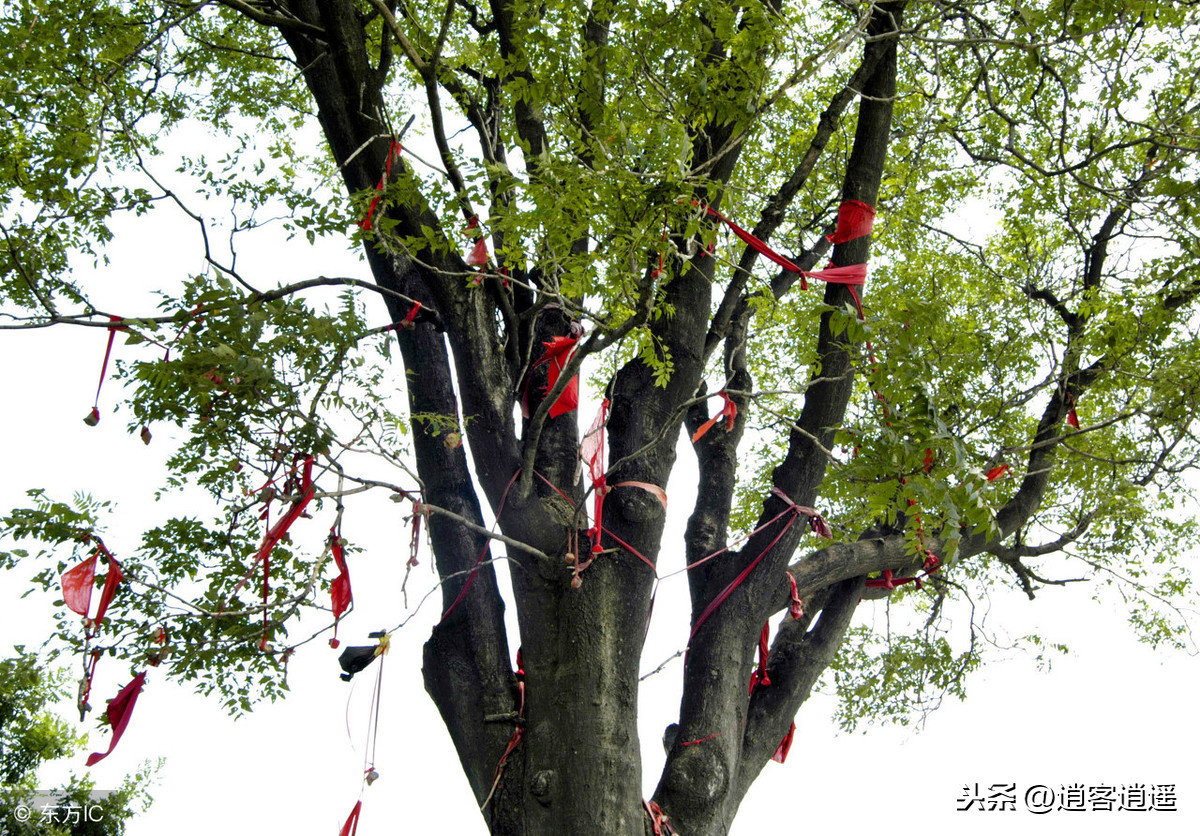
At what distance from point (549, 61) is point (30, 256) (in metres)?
1.81

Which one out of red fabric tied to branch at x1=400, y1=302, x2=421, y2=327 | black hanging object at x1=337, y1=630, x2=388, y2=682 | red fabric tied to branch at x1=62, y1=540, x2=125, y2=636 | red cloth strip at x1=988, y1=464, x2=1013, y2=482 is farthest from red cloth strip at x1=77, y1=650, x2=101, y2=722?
red cloth strip at x1=988, y1=464, x2=1013, y2=482

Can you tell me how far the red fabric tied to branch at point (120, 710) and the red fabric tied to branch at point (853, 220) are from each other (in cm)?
284

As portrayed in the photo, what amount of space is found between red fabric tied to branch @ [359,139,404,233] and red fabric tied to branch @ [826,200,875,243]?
5.32ft

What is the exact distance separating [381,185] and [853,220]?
171 centimetres

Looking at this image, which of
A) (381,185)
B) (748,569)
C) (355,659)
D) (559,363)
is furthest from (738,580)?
(381,185)

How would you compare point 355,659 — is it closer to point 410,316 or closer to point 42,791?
point 410,316

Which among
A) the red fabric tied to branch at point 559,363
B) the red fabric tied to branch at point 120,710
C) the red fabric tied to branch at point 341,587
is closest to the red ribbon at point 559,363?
the red fabric tied to branch at point 559,363

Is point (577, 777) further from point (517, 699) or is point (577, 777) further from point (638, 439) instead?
point (638, 439)

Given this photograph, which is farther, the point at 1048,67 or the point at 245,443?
the point at 1048,67

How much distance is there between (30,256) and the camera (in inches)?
118

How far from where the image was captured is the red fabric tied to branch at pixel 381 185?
9.46ft

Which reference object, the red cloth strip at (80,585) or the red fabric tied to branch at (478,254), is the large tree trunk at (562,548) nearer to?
the red fabric tied to branch at (478,254)

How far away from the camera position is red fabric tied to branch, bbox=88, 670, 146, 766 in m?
2.79

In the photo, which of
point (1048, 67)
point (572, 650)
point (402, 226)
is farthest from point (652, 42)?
point (572, 650)
